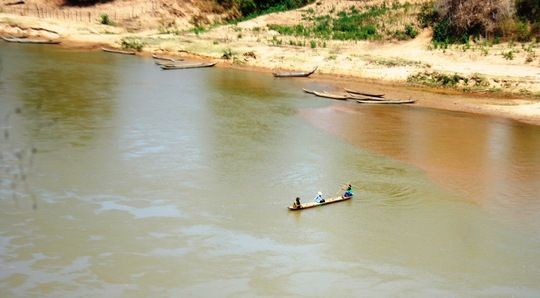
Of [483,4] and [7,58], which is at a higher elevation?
Answer: [483,4]

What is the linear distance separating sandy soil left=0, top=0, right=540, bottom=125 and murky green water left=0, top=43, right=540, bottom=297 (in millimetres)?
Result: 4235

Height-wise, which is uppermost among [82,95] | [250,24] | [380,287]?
[250,24]

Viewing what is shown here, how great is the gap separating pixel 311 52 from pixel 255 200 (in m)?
24.2

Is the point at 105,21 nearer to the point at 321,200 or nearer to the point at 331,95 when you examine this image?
the point at 331,95

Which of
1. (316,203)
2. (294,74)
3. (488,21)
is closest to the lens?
(316,203)

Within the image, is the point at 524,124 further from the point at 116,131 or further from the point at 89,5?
the point at 89,5

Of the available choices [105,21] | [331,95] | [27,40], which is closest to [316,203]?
[331,95]

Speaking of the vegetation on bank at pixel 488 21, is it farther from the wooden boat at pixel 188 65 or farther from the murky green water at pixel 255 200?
the wooden boat at pixel 188 65

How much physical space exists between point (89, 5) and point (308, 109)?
29572mm

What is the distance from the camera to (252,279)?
39.4 ft

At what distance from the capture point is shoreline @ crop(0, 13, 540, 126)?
2977cm

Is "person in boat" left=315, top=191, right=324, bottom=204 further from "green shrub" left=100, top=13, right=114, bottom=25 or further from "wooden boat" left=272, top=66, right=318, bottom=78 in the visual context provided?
"green shrub" left=100, top=13, right=114, bottom=25

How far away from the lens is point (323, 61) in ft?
123

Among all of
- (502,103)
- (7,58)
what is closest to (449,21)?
(502,103)
